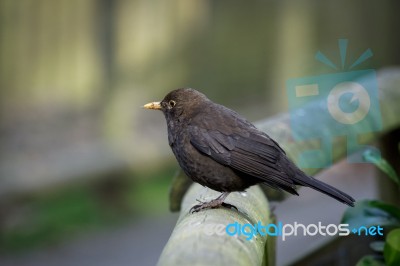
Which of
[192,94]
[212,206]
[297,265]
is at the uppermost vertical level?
[192,94]

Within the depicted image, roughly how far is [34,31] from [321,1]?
339 centimetres

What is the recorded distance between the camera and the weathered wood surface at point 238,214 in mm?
2230

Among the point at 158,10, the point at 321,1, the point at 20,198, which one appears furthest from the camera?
the point at 321,1

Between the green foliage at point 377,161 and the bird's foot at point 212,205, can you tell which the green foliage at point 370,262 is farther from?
the bird's foot at point 212,205

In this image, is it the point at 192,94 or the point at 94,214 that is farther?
the point at 94,214

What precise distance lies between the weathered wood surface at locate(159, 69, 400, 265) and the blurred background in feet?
11.3

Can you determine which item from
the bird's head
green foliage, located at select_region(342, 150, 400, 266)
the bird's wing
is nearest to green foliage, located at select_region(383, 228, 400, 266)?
green foliage, located at select_region(342, 150, 400, 266)

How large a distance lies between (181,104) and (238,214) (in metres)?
0.78

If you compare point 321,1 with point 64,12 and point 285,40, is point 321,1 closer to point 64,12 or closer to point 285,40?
point 285,40

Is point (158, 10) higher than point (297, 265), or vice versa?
point (158, 10)

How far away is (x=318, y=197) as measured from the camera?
8.51 metres

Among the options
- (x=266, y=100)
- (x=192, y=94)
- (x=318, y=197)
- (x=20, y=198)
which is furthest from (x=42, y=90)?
(x=192, y=94)

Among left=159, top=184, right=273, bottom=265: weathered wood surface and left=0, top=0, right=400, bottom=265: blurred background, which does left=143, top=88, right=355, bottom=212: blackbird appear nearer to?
left=159, top=184, right=273, bottom=265: weathered wood surface

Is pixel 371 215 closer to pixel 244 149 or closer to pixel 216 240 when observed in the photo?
pixel 244 149
